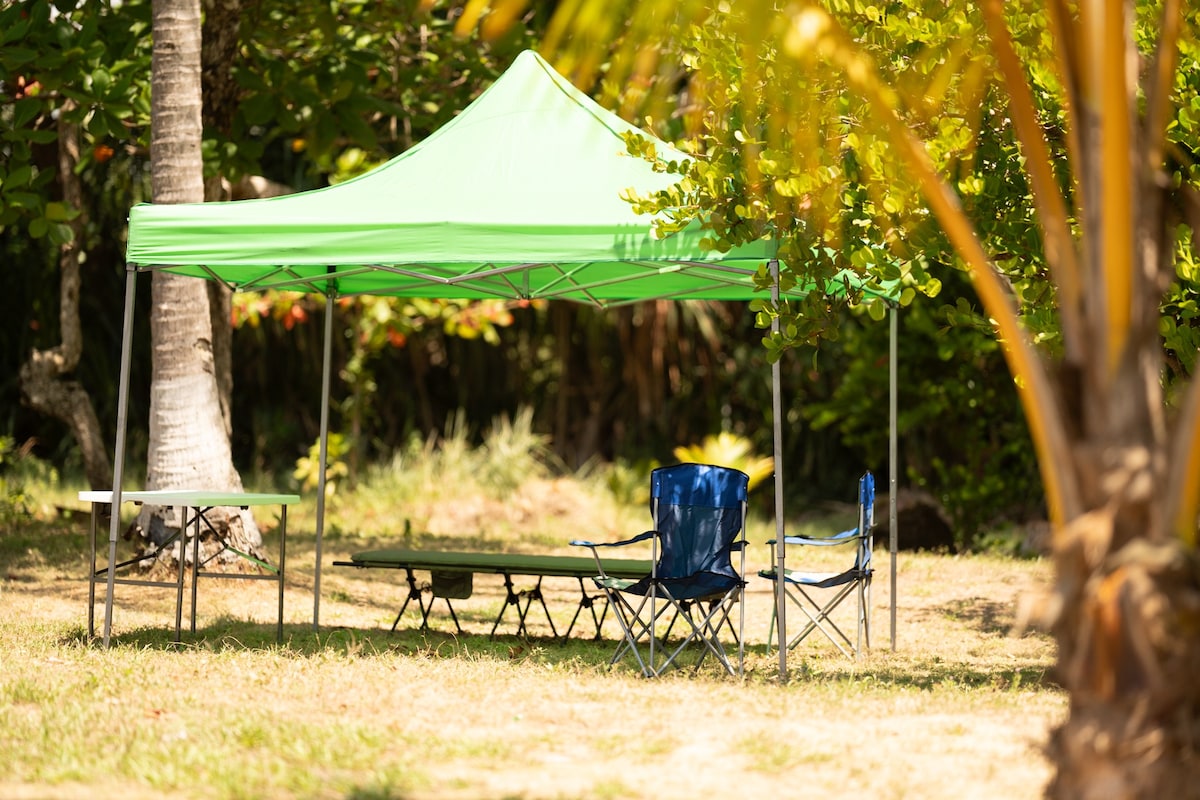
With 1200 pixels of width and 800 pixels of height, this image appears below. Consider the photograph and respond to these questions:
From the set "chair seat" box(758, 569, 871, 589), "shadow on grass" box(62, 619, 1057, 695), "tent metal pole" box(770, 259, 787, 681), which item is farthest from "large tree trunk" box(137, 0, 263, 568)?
"tent metal pole" box(770, 259, 787, 681)

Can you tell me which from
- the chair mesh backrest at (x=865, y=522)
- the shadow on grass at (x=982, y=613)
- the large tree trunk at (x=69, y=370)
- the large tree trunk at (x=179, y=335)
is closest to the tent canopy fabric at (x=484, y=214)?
the chair mesh backrest at (x=865, y=522)

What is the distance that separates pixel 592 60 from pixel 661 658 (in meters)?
3.76

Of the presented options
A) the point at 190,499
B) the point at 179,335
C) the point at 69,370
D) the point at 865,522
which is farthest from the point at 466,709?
the point at 69,370

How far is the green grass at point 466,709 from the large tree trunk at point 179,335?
2.16 feet

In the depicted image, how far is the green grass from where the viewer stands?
399 cm

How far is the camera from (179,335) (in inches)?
329

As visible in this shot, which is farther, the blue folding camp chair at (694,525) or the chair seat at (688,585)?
the blue folding camp chair at (694,525)

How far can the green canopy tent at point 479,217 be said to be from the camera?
18.8 ft

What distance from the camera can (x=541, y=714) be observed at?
4.85m

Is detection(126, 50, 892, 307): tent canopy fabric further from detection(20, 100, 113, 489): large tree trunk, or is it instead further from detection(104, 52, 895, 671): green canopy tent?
detection(20, 100, 113, 489): large tree trunk

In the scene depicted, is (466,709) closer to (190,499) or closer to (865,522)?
(190,499)

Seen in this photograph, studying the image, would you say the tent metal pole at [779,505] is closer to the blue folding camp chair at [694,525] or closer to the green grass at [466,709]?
the green grass at [466,709]

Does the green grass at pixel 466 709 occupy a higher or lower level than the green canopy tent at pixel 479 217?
lower


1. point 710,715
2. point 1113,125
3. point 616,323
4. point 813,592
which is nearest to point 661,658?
point 710,715
